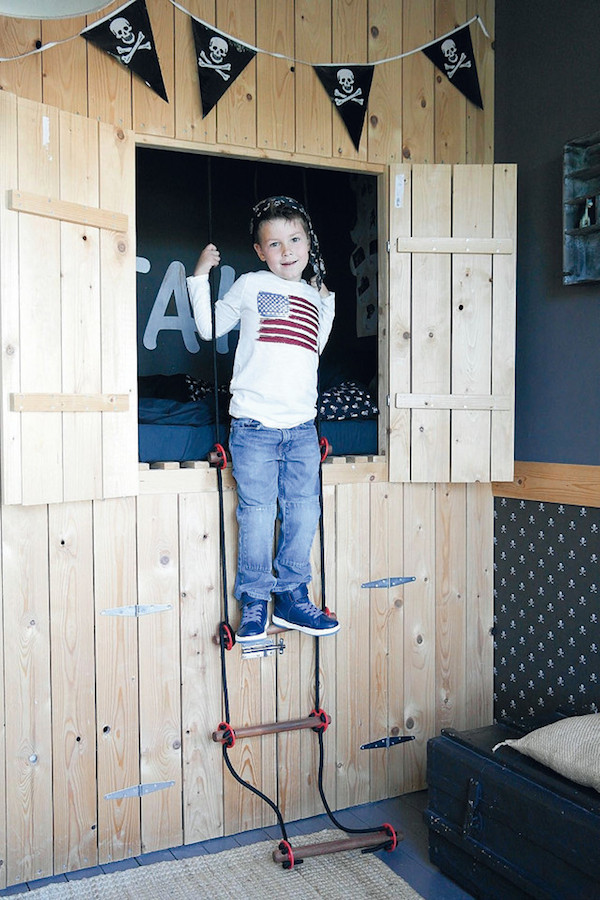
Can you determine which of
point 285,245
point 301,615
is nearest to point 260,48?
point 285,245

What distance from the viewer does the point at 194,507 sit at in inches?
112

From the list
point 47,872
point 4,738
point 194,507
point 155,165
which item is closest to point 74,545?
point 194,507

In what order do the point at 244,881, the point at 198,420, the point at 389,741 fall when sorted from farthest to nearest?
1. the point at 389,741
2. the point at 198,420
3. the point at 244,881

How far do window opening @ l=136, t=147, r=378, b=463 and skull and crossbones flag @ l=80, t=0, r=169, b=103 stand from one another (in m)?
0.68

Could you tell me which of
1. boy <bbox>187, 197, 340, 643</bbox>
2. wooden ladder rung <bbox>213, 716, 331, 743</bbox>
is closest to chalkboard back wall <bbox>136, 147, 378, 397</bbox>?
boy <bbox>187, 197, 340, 643</bbox>

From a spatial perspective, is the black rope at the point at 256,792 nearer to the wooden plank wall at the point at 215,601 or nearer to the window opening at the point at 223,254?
the wooden plank wall at the point at 215,601

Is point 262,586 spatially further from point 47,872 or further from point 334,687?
point 47,872

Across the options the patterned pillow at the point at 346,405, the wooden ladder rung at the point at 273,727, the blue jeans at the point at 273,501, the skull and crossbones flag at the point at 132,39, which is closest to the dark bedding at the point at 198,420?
the patterned pillow at the point at 346,405

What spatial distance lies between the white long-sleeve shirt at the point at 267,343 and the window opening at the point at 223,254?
0.43 meters

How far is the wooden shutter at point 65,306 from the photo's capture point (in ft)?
7.91

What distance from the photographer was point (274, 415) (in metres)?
2.84

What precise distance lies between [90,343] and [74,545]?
62 cm

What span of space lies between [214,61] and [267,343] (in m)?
0.93

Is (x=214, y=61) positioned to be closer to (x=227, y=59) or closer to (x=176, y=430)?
(x=227, y=59)
